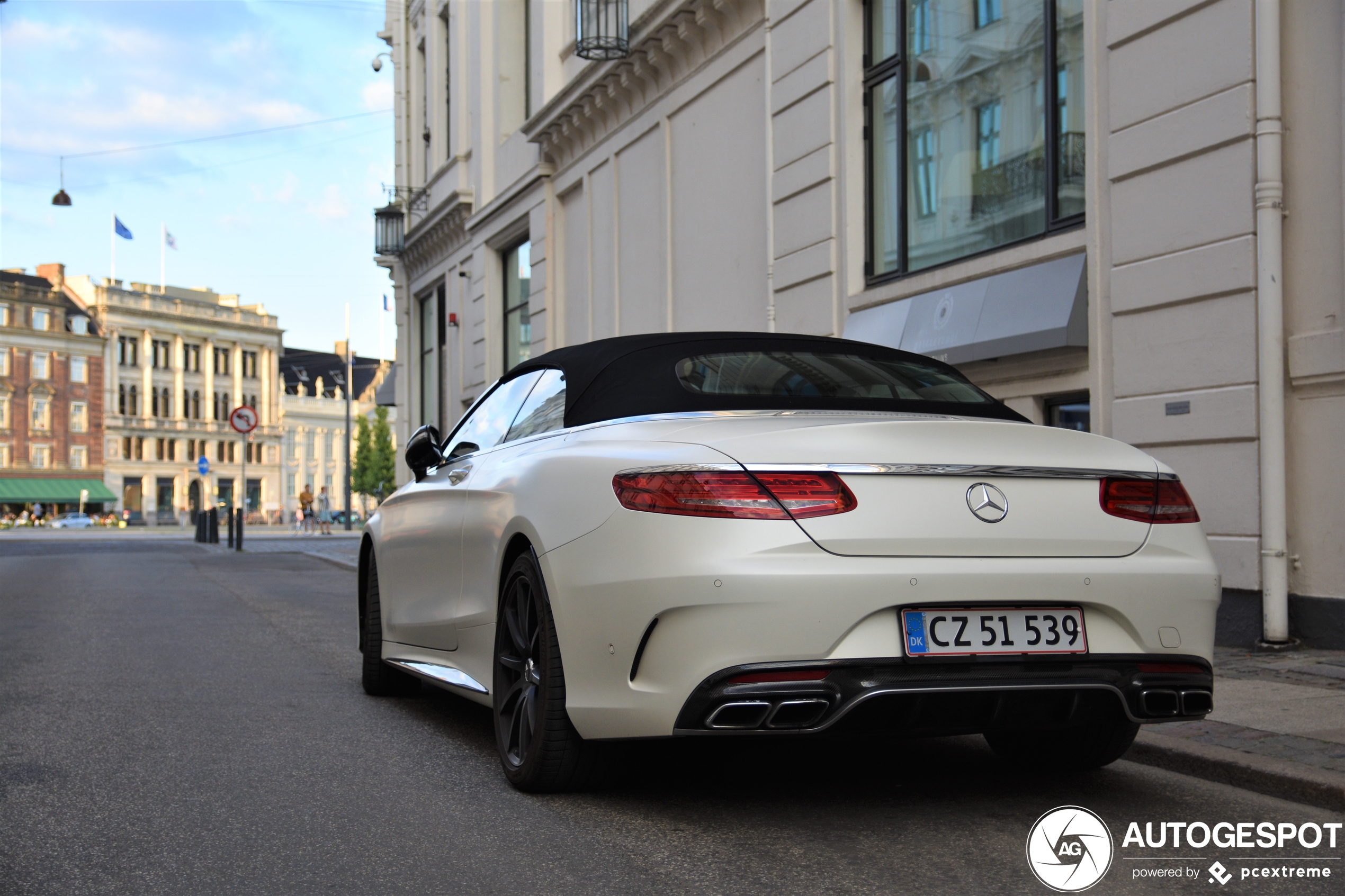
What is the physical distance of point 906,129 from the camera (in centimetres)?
1159

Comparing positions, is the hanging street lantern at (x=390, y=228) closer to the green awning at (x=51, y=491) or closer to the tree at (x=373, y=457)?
the green awning at (x=51, y=491)

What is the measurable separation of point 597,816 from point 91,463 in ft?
351

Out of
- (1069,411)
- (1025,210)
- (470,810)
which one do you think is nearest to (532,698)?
(470,810)

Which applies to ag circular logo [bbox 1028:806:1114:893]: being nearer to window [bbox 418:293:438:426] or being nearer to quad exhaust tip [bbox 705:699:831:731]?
quad exhaust tip [bbox 705:699:831:731]

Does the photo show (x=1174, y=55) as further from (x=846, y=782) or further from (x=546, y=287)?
(x=546, y=287)

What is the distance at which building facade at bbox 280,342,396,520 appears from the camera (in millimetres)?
121875

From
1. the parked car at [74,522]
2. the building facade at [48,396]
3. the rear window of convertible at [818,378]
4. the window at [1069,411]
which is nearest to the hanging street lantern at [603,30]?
the window at [1069,411]

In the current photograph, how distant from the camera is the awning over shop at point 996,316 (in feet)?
29.3

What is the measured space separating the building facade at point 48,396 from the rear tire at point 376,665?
97.0 metres

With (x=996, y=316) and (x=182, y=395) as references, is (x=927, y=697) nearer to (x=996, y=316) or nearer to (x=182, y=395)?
(x=996, y=316)

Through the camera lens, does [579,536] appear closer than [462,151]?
Yes

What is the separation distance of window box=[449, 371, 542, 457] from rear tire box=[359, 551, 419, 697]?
1080mm

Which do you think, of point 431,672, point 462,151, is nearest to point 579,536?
point 431,672

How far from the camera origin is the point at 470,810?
4.04m
